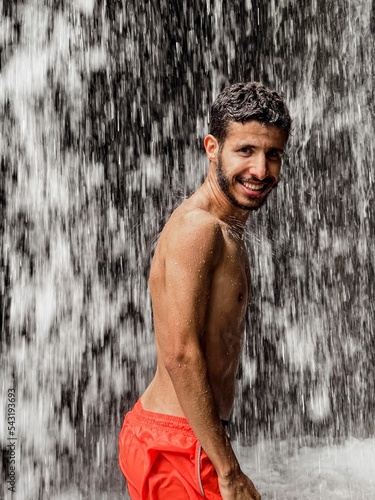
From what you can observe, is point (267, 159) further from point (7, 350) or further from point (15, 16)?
point (15, 16)

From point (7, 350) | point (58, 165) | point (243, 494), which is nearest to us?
point (243, 494)

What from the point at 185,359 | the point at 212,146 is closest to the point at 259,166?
the point at 212,146

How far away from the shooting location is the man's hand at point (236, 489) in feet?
5.51

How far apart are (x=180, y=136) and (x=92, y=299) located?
148 cm

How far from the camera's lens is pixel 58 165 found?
5.09 m

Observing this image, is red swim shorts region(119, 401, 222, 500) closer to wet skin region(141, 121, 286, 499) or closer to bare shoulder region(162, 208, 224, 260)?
wet skin region(141, 121, 286, 499)

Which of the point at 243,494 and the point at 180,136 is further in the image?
the point at 180,136

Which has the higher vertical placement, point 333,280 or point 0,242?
point 0,242

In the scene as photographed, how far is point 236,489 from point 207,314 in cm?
45

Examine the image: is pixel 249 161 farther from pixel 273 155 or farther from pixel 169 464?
pixel 169 464

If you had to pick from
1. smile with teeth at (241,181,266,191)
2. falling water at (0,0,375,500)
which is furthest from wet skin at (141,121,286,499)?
falling water at (0,0,375,500)

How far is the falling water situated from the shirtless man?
115 inches

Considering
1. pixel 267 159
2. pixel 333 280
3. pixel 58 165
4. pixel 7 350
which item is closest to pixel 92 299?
pixel 7 350

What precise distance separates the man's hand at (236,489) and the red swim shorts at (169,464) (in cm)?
6
